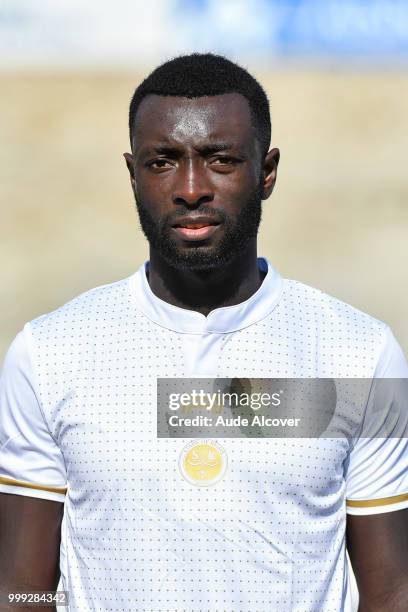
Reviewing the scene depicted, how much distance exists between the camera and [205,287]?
9.84 feet

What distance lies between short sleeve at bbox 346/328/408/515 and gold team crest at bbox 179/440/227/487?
0.96 ft

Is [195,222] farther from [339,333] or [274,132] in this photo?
[274,132]

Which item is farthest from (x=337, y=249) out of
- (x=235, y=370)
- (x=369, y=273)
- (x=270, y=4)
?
(x=235, y=370)

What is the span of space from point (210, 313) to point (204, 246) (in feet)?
0.63

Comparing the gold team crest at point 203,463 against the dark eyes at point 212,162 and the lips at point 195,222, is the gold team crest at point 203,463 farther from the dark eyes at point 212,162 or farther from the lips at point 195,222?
the dark eyes at point 212,162

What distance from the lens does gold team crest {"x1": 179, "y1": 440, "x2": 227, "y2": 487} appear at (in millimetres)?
2840

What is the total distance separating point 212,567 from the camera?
9.14 ft

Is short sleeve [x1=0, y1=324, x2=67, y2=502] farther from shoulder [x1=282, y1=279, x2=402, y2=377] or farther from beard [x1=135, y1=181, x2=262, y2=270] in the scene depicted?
shoulder [x1=282, y1=279, x2=402, y2=377]

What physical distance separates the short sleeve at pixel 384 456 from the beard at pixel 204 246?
400 millimetres

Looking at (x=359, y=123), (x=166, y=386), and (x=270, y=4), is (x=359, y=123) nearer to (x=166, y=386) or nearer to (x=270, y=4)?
(x=270, y=4)

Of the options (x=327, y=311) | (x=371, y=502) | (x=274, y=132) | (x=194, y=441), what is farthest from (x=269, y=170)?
(x=274, y=132)

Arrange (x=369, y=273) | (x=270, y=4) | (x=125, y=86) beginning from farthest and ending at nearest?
(x=125, y=86)
(x=270, y=4)
(x=369, y=273)

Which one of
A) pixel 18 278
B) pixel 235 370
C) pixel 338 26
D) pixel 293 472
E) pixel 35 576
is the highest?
pixel 338 26

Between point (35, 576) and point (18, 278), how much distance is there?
9.00 metres
